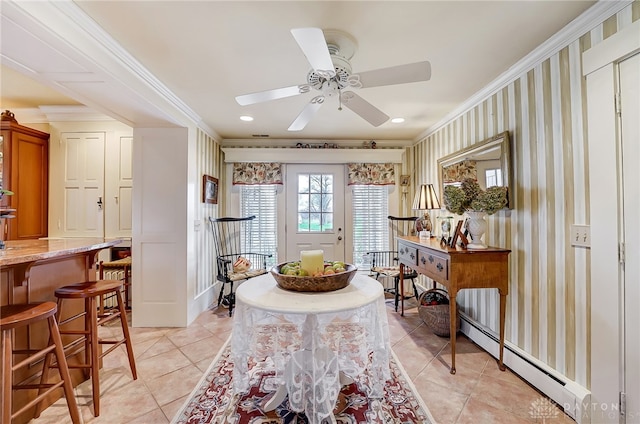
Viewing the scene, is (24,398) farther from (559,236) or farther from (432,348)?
(559,236)

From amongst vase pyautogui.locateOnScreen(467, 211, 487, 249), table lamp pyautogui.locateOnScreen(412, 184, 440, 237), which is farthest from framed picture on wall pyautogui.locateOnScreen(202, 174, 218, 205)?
vase pyautogui.locateOnScreen(467, 211, 487, 249)

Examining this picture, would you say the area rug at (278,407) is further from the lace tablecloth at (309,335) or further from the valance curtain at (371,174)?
the valance curtain at (371,174)

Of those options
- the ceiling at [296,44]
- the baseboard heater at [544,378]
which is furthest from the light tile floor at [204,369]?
the ceiling at [296,44]

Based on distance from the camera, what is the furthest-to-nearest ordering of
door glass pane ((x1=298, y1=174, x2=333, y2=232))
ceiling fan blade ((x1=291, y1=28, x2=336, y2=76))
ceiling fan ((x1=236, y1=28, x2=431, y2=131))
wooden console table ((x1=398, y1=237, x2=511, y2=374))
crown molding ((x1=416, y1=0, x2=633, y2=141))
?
door glass pane ((x1=298, y1=174, x2=333, y2=232)), wooden console table ((x1=398, y1=237, x2=511, y2=374)), crown molding ((x1=416, y1=0, x2=633, y2=141)), ceiling fan ((x1=236, y1=28, x2=431, y2=131)), ceiling fan blade ((x1=291, y1=28, x2=336, y2=76))

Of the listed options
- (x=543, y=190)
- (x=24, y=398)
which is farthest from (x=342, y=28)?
(x=24, y=398)

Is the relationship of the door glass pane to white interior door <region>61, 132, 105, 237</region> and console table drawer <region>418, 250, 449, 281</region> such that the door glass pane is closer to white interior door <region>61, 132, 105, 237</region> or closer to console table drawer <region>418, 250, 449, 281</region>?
console table drawer <region>418, 250, 449, 281</region>

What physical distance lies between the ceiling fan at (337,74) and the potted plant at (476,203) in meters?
0.91

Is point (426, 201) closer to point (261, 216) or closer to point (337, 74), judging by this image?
point (337, 74)

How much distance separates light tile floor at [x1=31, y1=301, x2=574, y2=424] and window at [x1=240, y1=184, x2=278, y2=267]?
1.42 metres

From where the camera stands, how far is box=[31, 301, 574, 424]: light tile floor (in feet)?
5.40

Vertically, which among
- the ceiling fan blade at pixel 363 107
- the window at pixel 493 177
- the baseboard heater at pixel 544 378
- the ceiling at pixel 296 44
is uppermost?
the ceiling at pixel 296 44

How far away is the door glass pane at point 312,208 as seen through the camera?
4094mm

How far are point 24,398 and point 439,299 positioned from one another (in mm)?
3217

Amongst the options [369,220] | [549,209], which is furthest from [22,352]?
[369,220]
